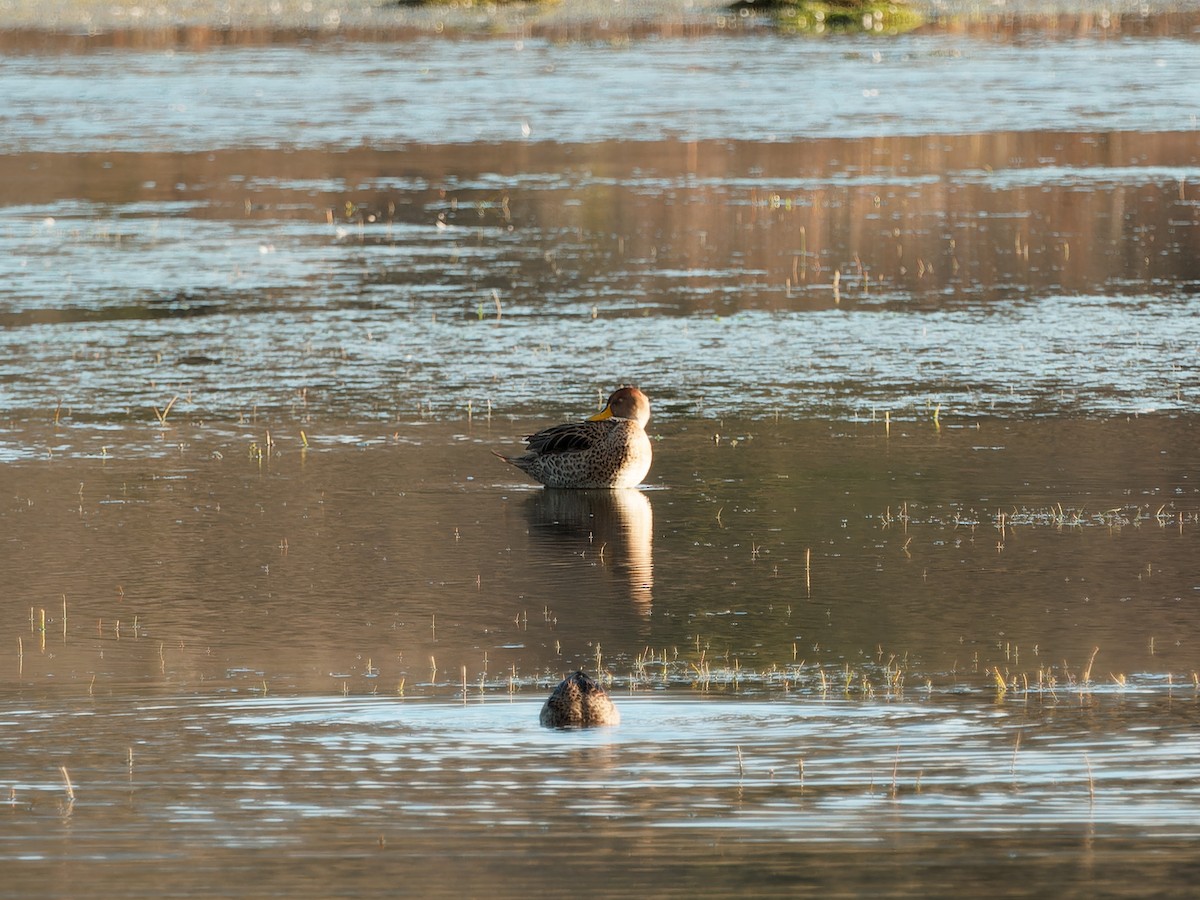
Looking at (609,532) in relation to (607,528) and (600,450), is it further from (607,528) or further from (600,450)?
(600,450)

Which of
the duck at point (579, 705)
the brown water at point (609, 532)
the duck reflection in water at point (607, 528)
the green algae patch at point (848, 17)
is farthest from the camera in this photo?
the green algae patch at point (848, 17)

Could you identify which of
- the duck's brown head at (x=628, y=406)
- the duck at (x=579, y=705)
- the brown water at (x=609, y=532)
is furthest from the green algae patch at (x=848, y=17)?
the duck at (x=579, y=705)

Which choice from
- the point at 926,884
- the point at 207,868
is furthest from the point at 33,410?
the point at 926,884

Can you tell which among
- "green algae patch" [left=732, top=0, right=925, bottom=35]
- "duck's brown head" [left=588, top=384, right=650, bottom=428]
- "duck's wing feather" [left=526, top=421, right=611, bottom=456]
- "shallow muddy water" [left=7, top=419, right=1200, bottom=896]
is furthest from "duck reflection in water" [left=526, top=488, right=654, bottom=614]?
"green algae patch" [left=732, top=0, right=925, bottom=35]

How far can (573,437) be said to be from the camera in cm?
1244

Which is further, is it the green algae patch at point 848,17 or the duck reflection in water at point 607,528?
the green algae patch at point 848,17

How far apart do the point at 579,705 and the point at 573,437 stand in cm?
459

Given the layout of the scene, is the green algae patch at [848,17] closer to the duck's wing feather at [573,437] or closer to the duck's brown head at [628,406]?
the duck's brown head at [628,406]

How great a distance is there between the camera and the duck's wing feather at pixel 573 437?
40.7 feet

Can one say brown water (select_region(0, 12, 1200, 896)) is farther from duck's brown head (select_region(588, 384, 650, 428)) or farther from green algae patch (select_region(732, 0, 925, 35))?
green algae patch (select_region(732, 0, 925, 35))

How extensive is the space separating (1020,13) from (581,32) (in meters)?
12.0

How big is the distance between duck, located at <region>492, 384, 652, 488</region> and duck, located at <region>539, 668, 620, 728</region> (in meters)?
4.37

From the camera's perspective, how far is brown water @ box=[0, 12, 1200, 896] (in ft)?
22.8

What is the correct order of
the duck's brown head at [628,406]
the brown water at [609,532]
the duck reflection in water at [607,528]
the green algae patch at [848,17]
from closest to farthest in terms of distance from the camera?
the brown water at [609,532] → the duck reflection in water at [607,528] → the duck's brown head at [628,406] → the green algae patch at [848,17]
